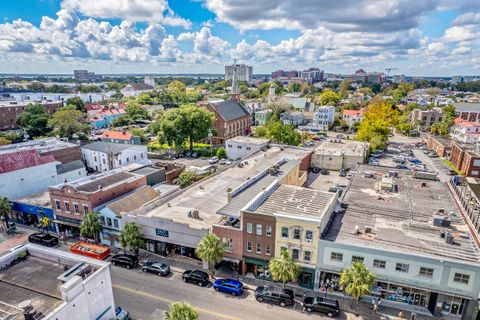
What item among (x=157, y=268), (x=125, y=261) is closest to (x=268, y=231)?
(x=157, y=268)

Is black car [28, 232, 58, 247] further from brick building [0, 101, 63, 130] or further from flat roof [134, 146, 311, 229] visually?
brick building [0, 101, 63, 130]

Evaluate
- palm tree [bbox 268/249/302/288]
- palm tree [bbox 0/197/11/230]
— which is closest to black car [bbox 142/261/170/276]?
palm tree [bbox 268/249/302/288]

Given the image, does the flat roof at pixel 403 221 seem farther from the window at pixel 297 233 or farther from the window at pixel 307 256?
the window at pixel 297 233

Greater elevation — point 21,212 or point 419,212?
point 419,212

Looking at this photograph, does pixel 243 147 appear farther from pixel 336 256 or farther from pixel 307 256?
pixel 336 256

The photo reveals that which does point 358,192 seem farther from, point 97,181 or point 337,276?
point 97,181

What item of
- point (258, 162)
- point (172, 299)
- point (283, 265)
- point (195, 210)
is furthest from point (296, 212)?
point (258, 162)

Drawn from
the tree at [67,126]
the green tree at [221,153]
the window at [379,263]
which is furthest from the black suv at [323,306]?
the tree at [67,126]
